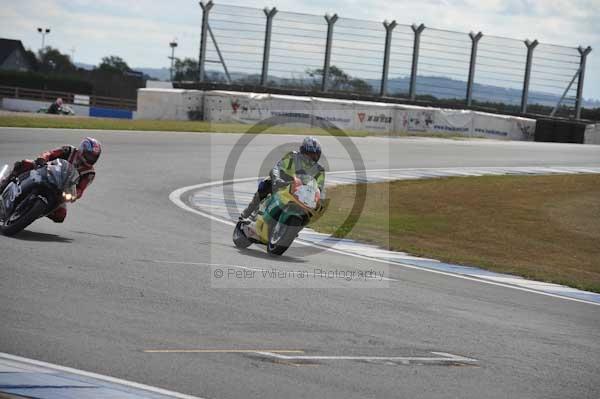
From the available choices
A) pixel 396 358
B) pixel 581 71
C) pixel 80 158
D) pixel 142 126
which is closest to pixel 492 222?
pixel 80 158

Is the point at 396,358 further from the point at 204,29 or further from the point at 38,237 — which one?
the point at 204,29

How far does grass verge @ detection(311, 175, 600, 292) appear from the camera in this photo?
43.9 feet

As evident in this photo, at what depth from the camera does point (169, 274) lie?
8.70m

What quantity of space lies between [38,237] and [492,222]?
9.67 metres

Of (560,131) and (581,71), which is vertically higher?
(581,71)

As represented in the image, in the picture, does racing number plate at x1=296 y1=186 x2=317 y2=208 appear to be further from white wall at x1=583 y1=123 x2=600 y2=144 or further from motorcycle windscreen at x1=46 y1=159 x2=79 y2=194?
white wall at x1=583 y1=123 x2=600 y2=144

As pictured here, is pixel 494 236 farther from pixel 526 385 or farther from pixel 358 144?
pixel 358 144

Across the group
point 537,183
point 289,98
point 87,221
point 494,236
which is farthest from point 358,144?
point 87,221

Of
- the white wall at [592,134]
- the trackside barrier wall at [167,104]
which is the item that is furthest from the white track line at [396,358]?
the white wall at [592,134]

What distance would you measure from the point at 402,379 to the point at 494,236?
10.3 meters

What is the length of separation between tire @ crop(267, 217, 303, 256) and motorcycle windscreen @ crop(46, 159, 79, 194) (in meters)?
2.41

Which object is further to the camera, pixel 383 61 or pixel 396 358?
pixel 383 61

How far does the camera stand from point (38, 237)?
1016 cm

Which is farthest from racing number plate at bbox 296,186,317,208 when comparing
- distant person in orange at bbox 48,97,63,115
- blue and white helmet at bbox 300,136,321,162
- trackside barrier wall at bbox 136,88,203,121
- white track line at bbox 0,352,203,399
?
distant person in orange at bbox 48,97,63,115
